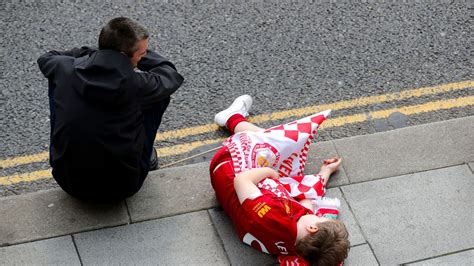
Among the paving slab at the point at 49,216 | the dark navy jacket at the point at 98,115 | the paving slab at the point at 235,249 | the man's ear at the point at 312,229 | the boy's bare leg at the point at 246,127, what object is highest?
the dark navy jacket at the point at 98,115

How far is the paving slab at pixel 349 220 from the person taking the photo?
14.4 ft

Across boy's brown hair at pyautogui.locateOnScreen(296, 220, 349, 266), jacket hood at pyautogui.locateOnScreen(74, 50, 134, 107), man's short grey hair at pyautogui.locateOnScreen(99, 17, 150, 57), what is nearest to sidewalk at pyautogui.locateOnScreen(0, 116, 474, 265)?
boy's brown hair at pyautogui.locateOnScreen(296, 220, 349, 266)

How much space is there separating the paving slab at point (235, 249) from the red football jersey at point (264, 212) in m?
0.04

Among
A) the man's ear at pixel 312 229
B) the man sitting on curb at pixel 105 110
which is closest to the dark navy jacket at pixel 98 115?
the man sitting on curb at pixel 105 110

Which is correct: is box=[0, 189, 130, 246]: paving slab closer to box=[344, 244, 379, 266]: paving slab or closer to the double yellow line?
the double yellow line

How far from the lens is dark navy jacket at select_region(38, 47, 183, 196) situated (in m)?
3.91

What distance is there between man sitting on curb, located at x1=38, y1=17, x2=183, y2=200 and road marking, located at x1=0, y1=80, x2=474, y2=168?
583 millimetres

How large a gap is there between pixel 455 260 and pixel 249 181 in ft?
4.32

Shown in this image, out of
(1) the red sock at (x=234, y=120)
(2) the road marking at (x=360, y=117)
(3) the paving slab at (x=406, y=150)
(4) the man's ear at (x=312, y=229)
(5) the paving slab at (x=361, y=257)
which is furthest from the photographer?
(1) the red sock at (x=234, y=120)

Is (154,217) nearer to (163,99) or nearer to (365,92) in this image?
(163,99)

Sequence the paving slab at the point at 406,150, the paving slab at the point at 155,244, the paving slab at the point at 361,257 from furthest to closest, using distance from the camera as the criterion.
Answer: the paving slab at the point at 406,150
the paving slab at the point at 361,257
the paving slab at the point at 155,244

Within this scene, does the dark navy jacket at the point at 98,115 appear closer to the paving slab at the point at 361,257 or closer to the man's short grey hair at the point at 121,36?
the man's short grey hair at the point at 121,36

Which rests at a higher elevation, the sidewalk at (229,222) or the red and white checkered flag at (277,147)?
the red and white checkered flag at (277,147)

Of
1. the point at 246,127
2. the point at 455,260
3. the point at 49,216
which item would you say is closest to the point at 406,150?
the point at 455,260
